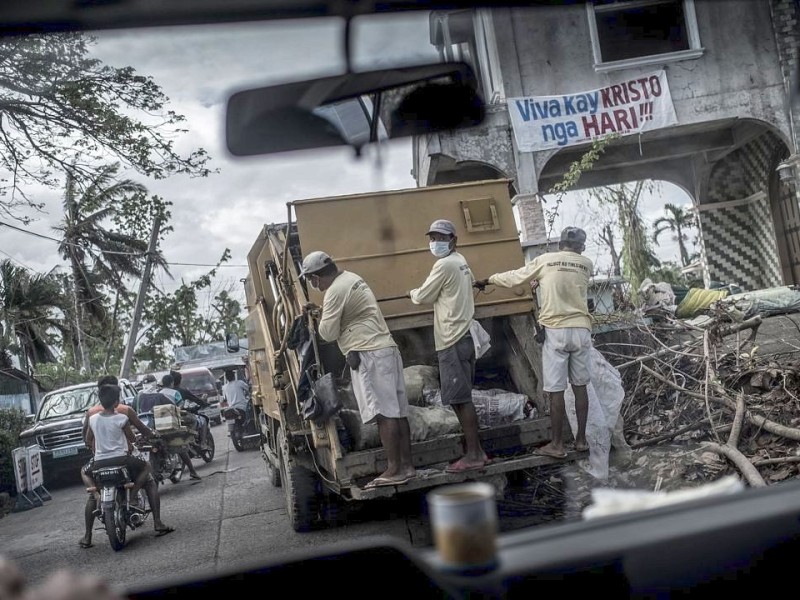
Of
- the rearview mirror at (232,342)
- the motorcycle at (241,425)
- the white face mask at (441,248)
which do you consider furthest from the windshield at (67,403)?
the white face mask at (441,248)

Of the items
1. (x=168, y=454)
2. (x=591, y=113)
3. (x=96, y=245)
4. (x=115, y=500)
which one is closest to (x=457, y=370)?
(x=115, y=500)

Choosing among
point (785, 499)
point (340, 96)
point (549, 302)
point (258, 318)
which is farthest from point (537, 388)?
point (785, 499)

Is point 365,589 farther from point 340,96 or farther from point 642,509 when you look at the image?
point 340,96

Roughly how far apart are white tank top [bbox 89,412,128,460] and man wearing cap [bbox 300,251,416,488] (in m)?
3.06

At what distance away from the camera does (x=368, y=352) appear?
5688 mm

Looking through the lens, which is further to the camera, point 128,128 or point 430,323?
point 128,128

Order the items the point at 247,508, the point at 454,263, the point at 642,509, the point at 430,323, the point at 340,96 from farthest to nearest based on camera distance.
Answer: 1. the point at 247,508
2. the point at 430,323
3. the point at 454,263
4. the point at 340,96
5. the point at 642,509

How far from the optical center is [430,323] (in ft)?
20.7

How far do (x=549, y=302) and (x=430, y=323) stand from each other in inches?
36.6

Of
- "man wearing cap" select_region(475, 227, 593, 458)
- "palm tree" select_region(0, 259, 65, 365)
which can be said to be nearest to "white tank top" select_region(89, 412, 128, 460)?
"man wearing cap" select_region(475, 227, 593, 458)

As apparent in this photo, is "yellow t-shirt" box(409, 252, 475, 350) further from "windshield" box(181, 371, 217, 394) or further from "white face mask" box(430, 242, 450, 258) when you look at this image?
"windshield" box(181, 371, 217, 394)

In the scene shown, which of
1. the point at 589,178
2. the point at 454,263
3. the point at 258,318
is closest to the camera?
the point at 454,263

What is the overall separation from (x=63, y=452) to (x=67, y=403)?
4.71ft

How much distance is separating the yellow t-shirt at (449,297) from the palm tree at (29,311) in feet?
54.6
